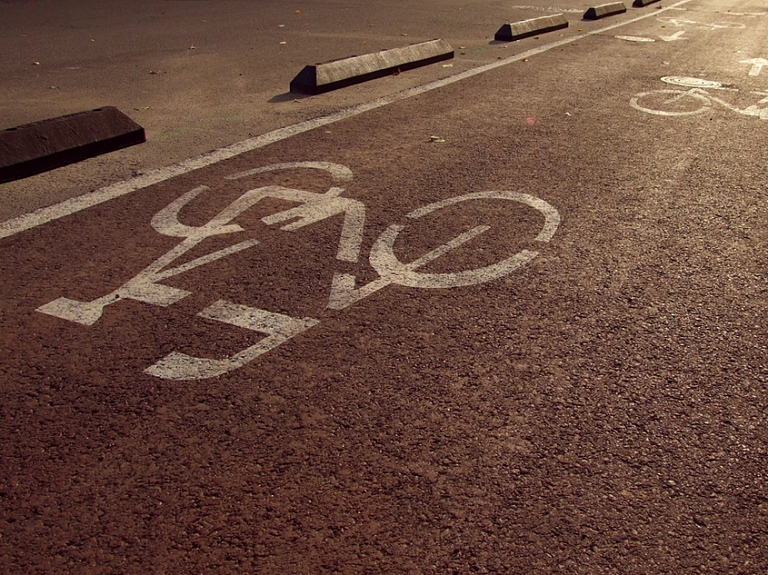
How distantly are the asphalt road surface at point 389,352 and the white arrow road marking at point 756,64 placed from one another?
3.65 meters

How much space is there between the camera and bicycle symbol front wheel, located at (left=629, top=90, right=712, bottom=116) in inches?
298

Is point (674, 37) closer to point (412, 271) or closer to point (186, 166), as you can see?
point (186, 166)

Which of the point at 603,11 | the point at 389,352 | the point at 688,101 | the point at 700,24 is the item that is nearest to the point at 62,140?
the point at 389,352

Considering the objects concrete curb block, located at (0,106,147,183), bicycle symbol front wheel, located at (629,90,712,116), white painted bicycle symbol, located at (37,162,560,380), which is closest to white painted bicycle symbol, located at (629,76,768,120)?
bicycle symbol front wheel, located at (629,90,712,116)

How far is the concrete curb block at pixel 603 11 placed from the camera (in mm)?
15898

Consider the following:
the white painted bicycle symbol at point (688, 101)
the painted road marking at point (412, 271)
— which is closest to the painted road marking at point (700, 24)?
the white painted bicycle symbol at point (688, 101)

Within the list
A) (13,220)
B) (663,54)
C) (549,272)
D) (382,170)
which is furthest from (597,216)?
(663,54)

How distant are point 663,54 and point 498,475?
34.2ft

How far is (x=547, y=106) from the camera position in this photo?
7.77 m

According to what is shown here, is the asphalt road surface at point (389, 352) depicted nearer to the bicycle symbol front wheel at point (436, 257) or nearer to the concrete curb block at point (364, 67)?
the bicycle symbol front wheel at point (436, 257)

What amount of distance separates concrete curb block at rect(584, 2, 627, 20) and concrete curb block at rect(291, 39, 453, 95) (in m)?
6.75

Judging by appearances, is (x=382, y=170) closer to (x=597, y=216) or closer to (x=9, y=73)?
(x=597, y=216)

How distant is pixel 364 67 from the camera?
8.88 meters

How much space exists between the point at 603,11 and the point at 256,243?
14.6m
